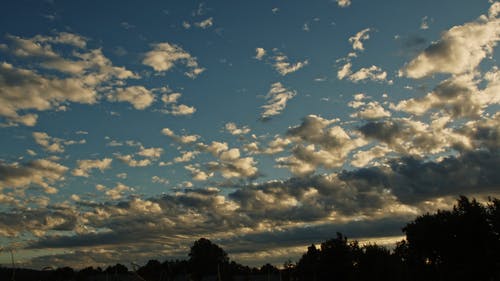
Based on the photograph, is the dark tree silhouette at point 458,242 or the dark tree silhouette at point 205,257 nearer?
the dark tree silhouette at point 458,242

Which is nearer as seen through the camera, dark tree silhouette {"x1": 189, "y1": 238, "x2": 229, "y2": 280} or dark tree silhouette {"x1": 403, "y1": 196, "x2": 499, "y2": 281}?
dark tree silhouette {"x1": 403, "y1": 196, "x2": 499, "y2": 281}

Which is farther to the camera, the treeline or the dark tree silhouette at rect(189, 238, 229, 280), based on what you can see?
the dark tree silhouette at rect(189, 238, 229, 280)

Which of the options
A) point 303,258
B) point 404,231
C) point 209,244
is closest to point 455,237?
point 404,231

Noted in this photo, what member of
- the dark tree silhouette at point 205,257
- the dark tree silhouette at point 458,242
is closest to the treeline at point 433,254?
the dark tree silhouette at point 458,242

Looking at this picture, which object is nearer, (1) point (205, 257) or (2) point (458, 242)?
(2) point (458, 242)

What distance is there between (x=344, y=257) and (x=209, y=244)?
257 feet

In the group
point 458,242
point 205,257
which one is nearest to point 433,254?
point 458,242

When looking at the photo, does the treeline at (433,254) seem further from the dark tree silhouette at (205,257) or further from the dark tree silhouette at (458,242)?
the dark tree silhouette at (205,257)

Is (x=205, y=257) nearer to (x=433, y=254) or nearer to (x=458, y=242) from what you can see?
(x=433, y=254)

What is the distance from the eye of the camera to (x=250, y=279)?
10669cm

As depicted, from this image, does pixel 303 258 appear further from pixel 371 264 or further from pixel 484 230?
pixel 484 230

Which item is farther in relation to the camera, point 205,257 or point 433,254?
point 205,257

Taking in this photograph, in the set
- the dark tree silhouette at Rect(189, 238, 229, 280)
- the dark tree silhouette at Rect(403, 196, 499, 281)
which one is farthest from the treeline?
the dark tree silhouette at Rect(189, 238, 229, 280)

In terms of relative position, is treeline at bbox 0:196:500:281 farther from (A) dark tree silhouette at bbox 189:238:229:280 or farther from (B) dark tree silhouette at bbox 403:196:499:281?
(A) dark tree silhouette at bbox 189:238:229:280
